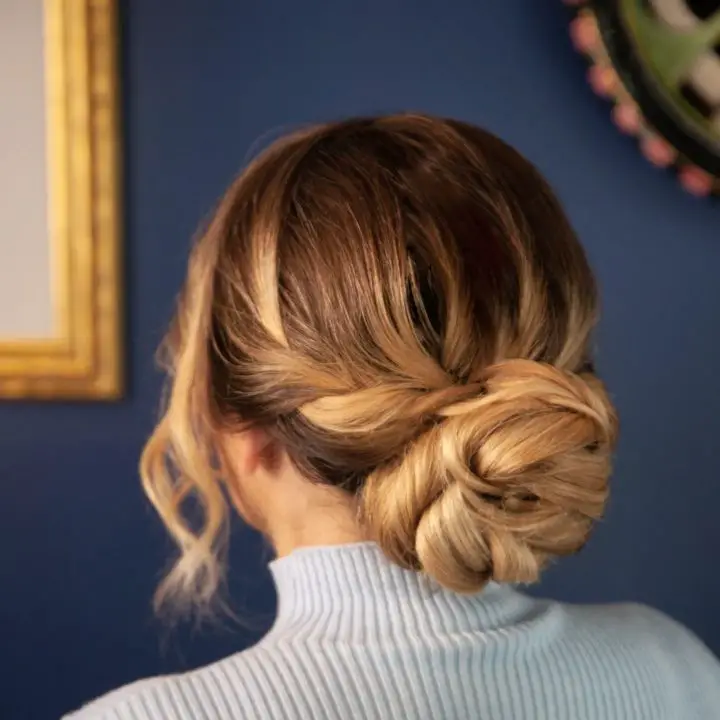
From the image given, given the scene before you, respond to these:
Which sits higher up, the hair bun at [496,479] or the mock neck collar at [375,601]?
the hair bun at [496,479]

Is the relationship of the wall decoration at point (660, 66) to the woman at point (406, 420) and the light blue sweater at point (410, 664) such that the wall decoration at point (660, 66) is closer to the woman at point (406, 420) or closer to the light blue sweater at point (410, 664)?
the woman at point (406, 420)

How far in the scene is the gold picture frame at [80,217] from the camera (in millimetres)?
871

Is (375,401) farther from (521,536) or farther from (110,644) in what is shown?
(110,644)

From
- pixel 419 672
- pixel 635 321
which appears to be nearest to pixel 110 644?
pixel 419 672

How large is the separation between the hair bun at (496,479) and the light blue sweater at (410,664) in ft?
0.12

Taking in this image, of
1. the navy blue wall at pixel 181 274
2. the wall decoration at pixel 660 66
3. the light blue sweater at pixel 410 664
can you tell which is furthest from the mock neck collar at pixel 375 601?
the wall decoration at pixel 660 66

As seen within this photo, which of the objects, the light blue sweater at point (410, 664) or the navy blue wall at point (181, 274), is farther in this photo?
the navy blue wall at point (181, 274)

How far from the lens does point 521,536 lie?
0.51m

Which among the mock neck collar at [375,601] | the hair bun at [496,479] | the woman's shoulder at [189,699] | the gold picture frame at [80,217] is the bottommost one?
the woman's shoulder at [189,699]

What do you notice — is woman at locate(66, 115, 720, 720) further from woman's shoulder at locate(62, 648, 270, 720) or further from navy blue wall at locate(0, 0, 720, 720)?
navy blue wall at locate(0, 0, 720, 720)

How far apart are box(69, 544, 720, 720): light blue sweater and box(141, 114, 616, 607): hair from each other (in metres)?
0.04

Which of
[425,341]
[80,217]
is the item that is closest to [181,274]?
[80,217]

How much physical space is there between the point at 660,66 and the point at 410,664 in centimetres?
67

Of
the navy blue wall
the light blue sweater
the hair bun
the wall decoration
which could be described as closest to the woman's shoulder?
the light blue sweater
